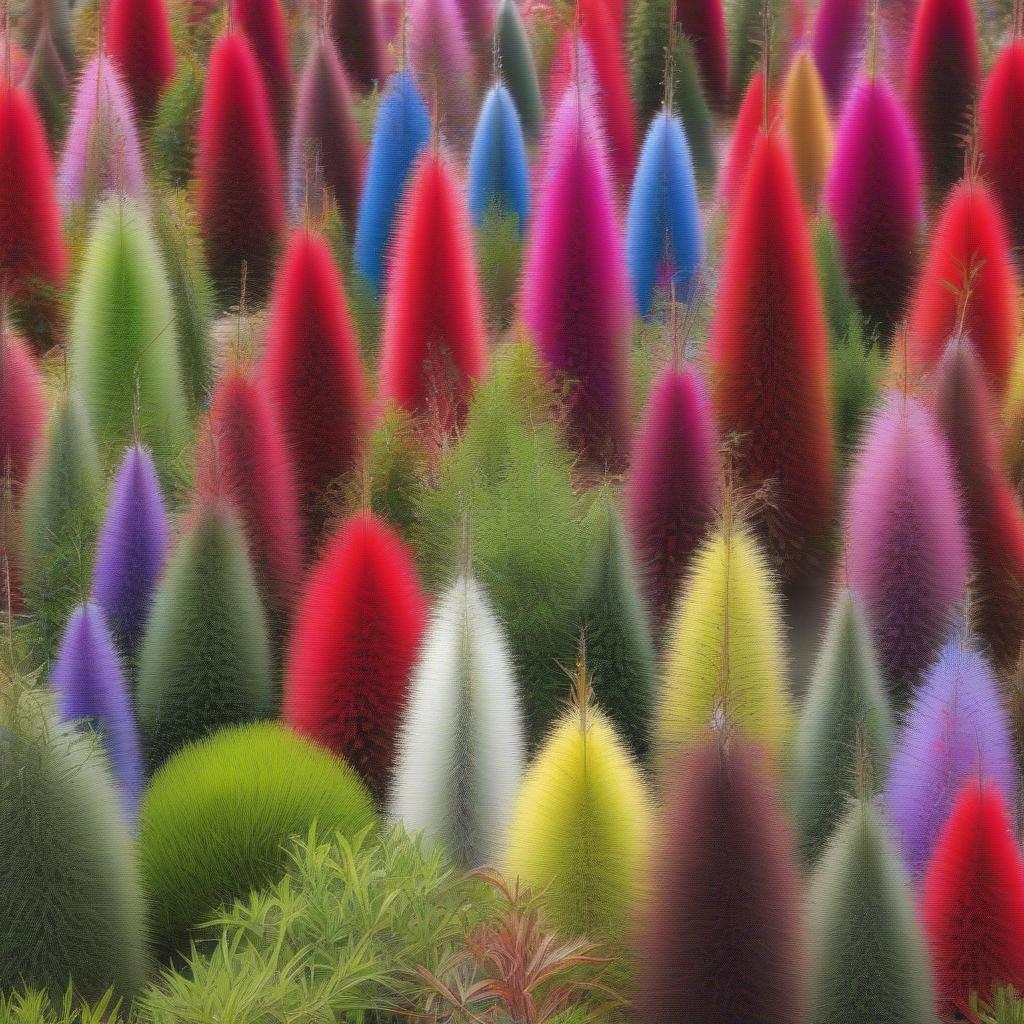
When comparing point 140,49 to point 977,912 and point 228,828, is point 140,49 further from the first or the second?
point 977,912

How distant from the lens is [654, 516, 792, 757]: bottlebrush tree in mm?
1628

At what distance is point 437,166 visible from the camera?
7.90 ft

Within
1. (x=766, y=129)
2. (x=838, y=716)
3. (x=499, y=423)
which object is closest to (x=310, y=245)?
(x=499, y=423)

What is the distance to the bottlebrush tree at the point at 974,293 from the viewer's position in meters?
2.34

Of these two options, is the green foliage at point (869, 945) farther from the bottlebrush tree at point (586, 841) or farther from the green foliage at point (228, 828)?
the green foliage at point (228, 828)

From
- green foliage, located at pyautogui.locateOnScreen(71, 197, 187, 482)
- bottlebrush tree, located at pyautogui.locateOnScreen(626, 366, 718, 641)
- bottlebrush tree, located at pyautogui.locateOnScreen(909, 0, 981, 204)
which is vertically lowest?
bottlebrush tree, located at pyautogui.locateOnScreen(626, 366, 718, 641)

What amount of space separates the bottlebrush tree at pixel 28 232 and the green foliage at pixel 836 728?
4.95ft

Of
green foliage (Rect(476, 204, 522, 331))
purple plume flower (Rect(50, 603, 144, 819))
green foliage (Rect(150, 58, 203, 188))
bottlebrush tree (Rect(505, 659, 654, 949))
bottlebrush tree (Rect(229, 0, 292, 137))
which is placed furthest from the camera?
bottlebrush tree (Rect(229, 0, 292, 137))

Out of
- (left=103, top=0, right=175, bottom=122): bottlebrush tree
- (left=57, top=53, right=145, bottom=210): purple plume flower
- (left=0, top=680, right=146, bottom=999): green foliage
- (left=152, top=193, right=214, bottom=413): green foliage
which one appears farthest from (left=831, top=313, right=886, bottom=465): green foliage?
(left=103, top=0, right=175, bottom=122): bottlebrush tree

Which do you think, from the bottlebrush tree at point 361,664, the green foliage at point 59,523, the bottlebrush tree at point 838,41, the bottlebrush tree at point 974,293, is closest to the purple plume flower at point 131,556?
the green foliage at point 59,523

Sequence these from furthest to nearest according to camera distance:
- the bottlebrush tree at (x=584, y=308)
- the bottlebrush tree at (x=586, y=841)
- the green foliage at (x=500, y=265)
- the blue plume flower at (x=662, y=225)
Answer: the green foliage at (x=500, y=265), the blue plume flower at (x=662, y=225), the bottlebrush tree at (x=584, y=308), the bottlebrush tree at (x=586, y=841)

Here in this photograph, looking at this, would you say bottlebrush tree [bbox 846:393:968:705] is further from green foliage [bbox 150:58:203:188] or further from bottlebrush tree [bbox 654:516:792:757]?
green foliage [bbox 150:58:203:188]

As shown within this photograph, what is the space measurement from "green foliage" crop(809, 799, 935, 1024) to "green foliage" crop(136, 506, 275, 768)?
803 mm

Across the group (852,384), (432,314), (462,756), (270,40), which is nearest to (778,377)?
(852,384)
